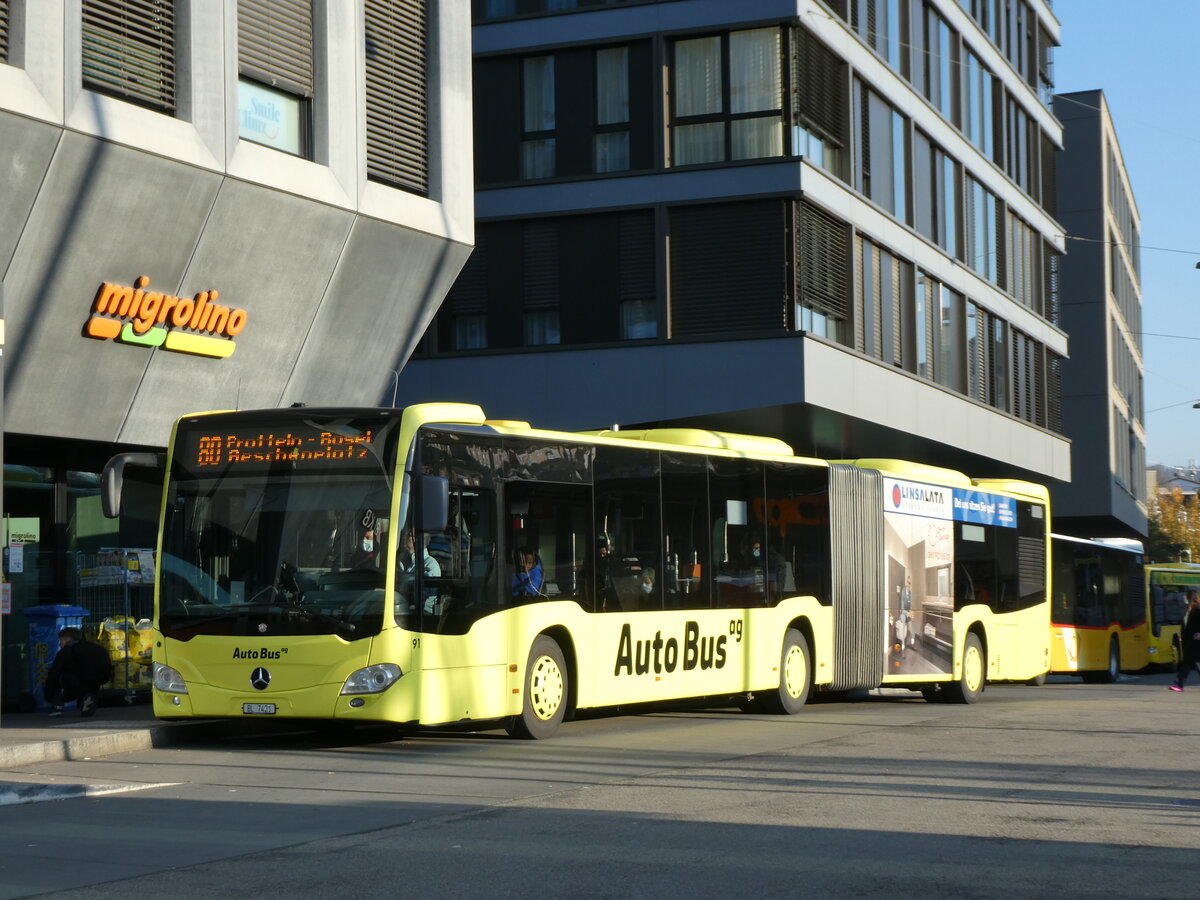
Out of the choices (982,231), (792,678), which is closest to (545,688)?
(792,678)

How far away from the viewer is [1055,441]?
4572cm

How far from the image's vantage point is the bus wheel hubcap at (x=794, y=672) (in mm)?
19672

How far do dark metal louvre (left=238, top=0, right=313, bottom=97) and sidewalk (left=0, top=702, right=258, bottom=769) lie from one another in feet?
24.2

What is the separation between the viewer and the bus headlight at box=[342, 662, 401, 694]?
14031 mm

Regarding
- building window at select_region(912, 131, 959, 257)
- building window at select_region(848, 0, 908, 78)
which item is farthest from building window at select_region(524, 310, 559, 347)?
building window at select_region(912, 131, 959, 257)

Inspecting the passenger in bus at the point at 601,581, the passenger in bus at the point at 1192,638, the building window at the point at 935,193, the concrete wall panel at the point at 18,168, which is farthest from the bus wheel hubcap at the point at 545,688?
the building window at the point at 935,193

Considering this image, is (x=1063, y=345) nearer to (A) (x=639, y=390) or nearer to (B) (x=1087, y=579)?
(B) (x=1087, y=579)

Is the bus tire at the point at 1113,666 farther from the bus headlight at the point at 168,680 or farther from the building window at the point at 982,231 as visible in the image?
the bus headlight at the point at 168,680

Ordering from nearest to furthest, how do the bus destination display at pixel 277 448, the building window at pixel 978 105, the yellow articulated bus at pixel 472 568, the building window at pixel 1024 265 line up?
the yellow articulated bus at pixel 472 568 → the bus destination display at pixel 277 448 → the building window at pixel 978 105 → the building window at pixel 1024 265

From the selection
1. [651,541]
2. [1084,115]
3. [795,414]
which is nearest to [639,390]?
[795,414]

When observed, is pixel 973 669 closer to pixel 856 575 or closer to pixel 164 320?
pixel 856 575

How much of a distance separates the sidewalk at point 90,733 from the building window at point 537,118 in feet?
52.5

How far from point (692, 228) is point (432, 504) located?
17.3 metres

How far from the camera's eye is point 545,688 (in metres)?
15.7
